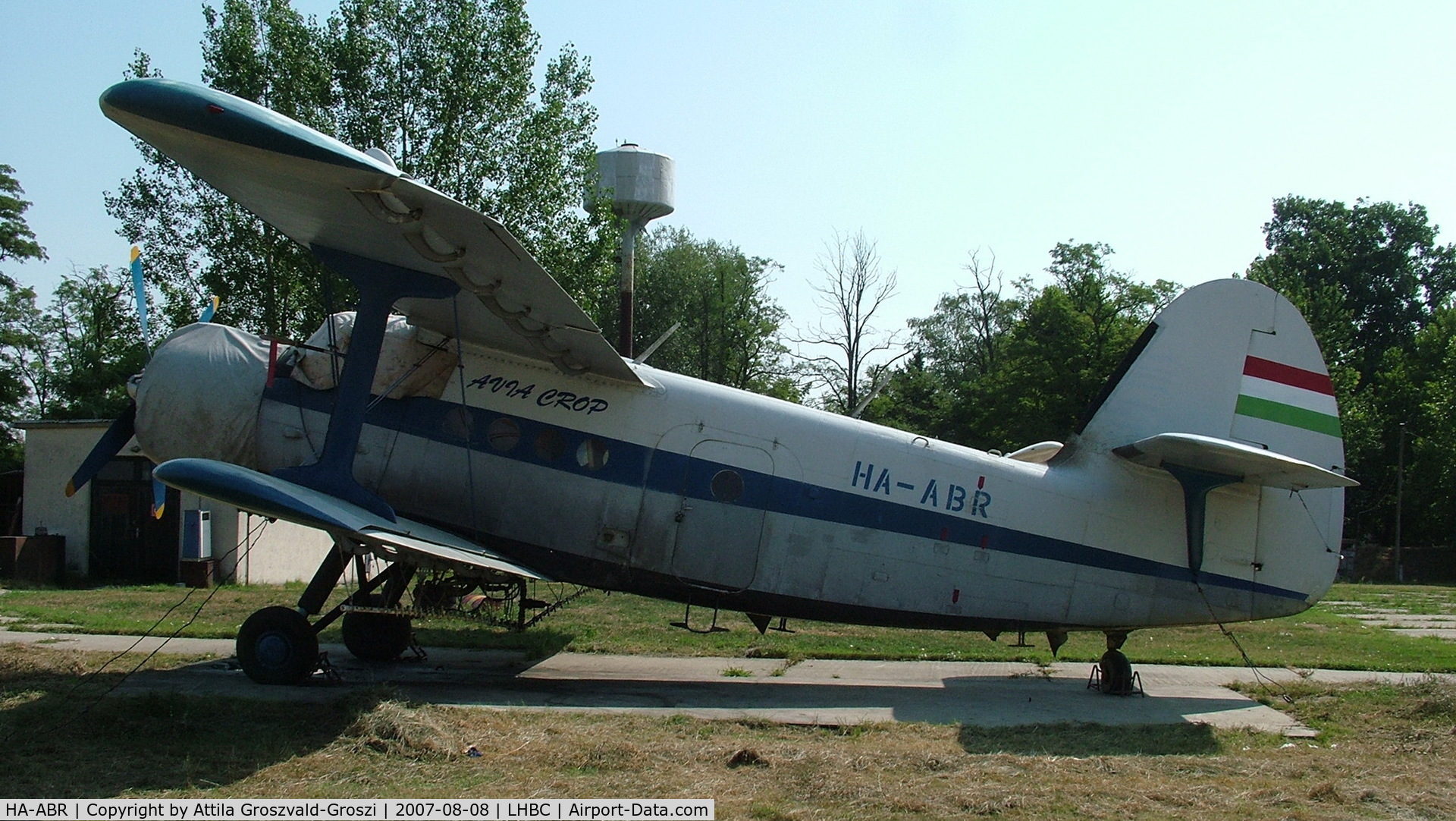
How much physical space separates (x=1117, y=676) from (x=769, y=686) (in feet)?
12.9

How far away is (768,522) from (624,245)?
22.5m

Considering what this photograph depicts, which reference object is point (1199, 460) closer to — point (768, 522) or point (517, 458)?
point (768, 522)

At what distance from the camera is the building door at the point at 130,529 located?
914 inches

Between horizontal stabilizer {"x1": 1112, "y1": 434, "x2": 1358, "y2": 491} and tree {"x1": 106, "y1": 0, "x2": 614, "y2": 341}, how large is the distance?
22.1 m

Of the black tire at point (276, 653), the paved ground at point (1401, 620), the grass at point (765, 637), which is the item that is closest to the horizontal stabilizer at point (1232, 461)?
the grass at point (765, 637)

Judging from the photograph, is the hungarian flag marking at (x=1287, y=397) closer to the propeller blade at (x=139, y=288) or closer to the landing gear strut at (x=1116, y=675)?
the landing gear strut at (x=1116, y=675)

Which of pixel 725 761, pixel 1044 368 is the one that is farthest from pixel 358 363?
pixel 1044 368

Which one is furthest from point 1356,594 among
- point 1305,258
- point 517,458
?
point 1305,258

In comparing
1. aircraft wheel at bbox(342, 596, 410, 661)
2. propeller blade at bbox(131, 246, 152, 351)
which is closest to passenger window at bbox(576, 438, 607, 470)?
aircraft wheel at bbox(342, 596, 410, 661)

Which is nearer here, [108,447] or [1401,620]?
[108,447]

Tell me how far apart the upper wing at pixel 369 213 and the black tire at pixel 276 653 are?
135 inches

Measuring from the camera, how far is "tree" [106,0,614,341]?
3091cm

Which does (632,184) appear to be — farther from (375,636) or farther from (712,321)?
(712,321)

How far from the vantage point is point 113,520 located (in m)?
23.5
